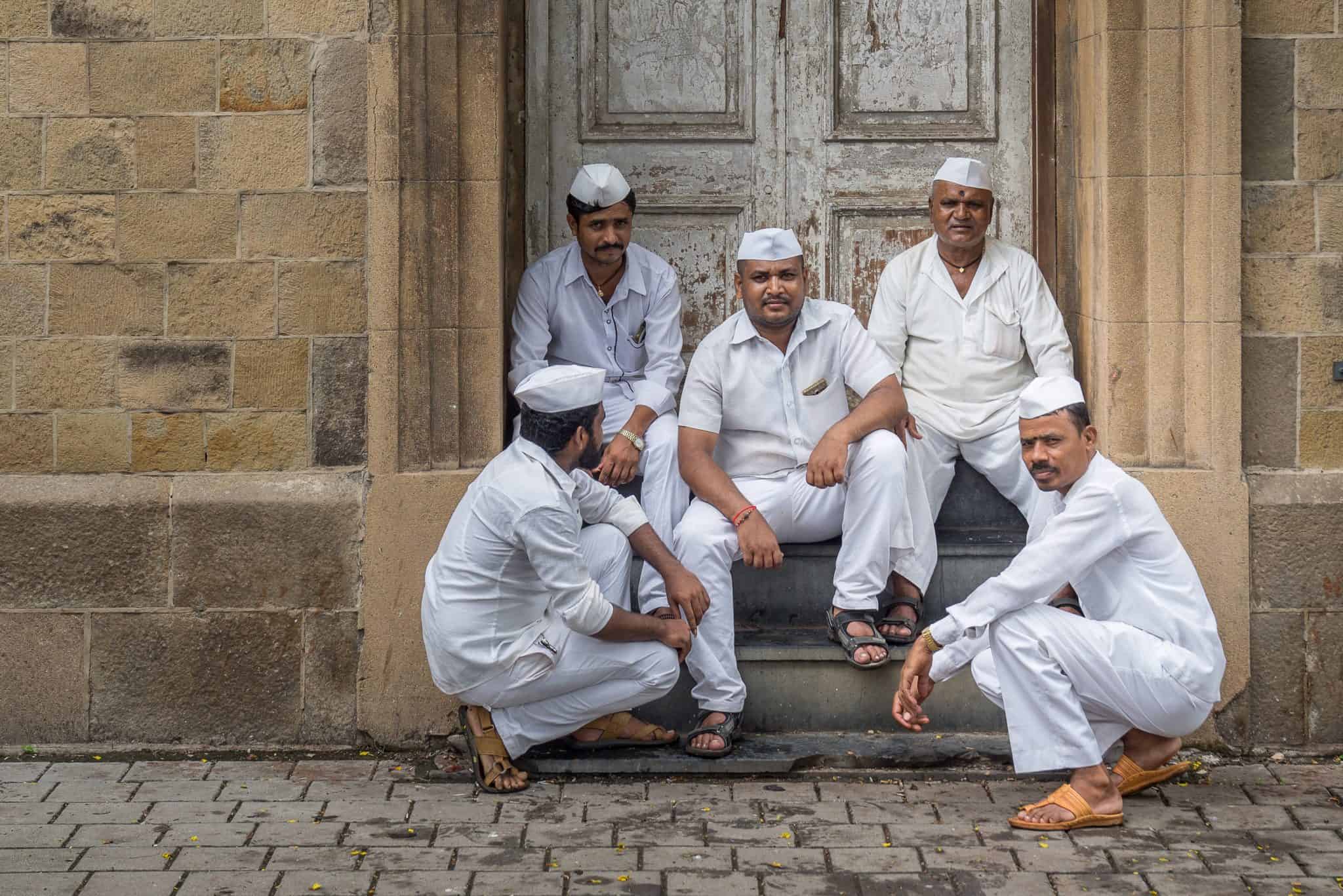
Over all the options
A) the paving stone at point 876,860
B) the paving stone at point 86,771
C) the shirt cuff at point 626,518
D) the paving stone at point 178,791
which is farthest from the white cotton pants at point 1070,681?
the paving stone at point 86,771

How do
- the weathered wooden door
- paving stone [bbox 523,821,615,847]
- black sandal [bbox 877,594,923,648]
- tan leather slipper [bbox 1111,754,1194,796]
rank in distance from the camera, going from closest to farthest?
1. paving stone [bbox 523,821,615,847]
2. tan leather slipper [bbox 1111,754,1194,796]
3. black sandal [bbox 877,594,923,648]
4. the weathered wooden door

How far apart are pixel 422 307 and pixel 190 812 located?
6.33ft

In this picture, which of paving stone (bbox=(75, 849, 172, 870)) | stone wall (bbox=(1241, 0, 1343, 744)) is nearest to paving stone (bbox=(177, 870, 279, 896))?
paving stone (bbox=(75, 849, 172, 870))

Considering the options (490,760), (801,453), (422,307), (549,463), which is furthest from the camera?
(801,453)

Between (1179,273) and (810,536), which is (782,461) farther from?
(1179,273)

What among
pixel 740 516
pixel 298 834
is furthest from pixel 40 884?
pixel 740 516

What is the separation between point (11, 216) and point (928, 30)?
11.9 feet

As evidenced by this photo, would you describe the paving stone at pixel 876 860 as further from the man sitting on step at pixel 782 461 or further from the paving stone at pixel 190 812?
the paving stone at pixel 190 812

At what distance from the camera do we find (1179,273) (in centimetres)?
587

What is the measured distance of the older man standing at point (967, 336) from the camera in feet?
20.1

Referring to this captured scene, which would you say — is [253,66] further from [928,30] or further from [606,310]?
[928,30]

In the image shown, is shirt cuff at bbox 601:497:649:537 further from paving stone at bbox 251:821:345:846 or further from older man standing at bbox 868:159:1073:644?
paving stone at bbox 251:821:345:846

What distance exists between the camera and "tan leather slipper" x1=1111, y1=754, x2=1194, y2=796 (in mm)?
5121

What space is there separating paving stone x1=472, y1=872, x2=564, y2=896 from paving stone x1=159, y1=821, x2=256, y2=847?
820mm
